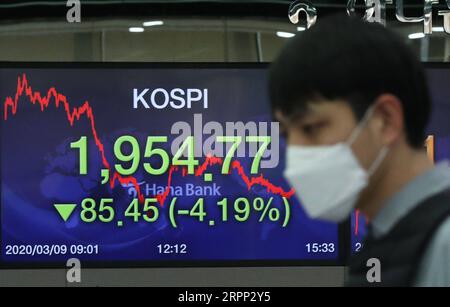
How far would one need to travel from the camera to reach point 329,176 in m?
1.81

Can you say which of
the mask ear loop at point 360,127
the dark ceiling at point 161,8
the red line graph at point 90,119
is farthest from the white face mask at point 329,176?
the dark ceiling at point 161,8

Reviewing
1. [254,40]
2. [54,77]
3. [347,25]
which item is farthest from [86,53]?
[347,25]

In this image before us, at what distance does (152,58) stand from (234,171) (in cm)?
109

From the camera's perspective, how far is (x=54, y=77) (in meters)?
6.91

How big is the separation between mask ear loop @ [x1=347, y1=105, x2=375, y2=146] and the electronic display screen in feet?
17.3

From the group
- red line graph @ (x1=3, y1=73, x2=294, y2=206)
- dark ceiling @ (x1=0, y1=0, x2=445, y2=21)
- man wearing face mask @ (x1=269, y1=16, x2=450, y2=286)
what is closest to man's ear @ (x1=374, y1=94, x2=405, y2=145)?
man wearing face mask @ (x1=269, y1=16, x2=450, y2=286)

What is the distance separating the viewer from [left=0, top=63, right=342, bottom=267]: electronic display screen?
22.5ft

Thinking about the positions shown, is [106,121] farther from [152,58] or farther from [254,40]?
[254,40]

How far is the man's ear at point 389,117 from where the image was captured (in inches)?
61.8

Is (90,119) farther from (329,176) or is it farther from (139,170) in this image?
(329,176)

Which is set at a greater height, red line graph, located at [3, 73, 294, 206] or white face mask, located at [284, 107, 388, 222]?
red line graph, located at [3, 73, 294, 206]

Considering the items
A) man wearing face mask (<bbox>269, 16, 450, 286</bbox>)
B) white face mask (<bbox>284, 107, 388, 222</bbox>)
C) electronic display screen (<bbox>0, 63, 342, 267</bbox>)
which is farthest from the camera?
electronic display screen (<bbox>0, 63, 342, 267</bbox>)

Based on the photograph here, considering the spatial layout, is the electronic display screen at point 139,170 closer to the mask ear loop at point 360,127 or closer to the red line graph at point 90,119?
the red line graph at point 90,119

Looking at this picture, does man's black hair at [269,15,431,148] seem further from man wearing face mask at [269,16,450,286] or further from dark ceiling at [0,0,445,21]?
dark ceiling at [0,0,445,21]
